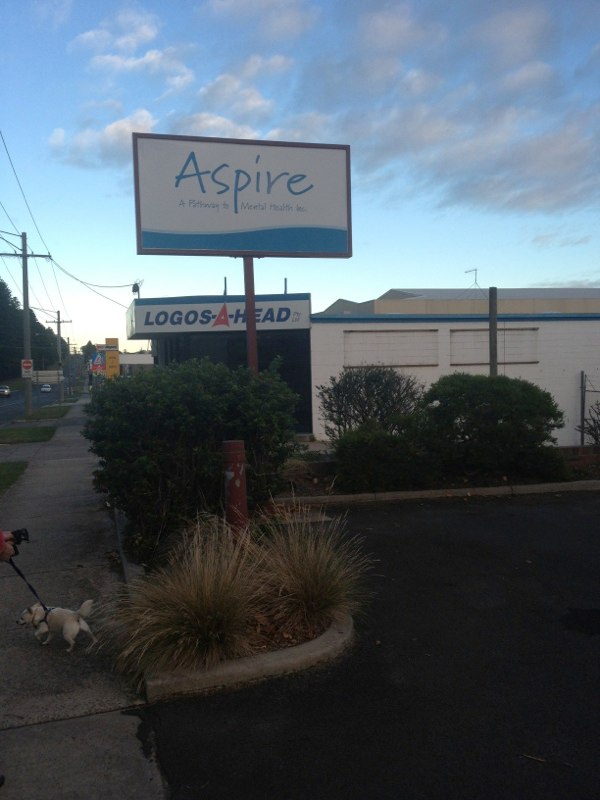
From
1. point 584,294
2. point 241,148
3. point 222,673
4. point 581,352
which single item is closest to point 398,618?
point 222,673

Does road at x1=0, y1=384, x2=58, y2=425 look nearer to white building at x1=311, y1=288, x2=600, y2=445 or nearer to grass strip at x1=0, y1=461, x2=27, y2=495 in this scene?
white building at x1=311, y1=288, x2=600, y2=445

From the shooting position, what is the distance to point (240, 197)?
11.3 metres

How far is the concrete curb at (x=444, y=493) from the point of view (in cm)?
1042

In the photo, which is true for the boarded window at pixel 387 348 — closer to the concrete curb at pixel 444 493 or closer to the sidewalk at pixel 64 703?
the concrete curb at pixel 444 493

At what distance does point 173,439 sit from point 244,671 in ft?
10.9

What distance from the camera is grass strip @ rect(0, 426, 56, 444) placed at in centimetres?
2341

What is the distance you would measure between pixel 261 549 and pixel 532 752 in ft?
8.66

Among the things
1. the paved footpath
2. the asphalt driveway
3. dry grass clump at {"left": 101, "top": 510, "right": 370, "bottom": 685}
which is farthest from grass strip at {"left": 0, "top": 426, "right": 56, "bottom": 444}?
the asphalt driveway

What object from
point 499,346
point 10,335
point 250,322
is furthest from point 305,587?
point 10,335

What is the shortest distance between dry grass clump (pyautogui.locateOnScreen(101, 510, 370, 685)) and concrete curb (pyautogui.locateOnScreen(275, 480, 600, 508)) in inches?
166

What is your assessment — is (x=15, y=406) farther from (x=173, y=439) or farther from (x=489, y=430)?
(x=173, y=439)

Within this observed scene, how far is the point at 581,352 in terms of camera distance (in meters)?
23.4

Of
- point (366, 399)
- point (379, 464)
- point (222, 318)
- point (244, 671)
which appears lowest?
point (244, 671)

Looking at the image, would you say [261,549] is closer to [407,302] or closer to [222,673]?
[222,673]
